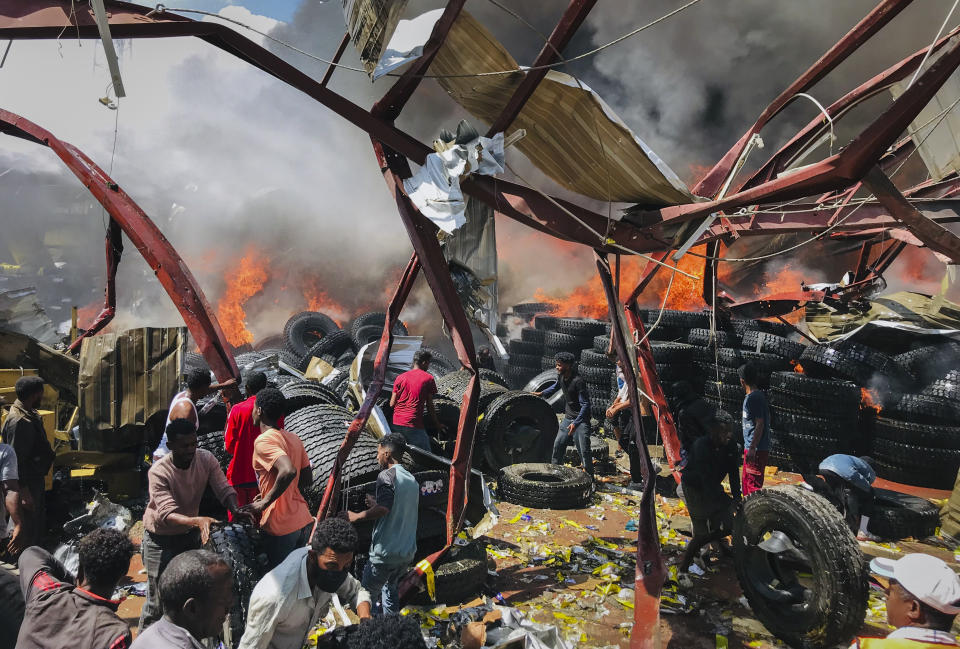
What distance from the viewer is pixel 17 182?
124 ft

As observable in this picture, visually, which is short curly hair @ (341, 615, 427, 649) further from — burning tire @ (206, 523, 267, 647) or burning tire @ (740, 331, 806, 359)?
burning tire @ (740, 331, 806, 359)

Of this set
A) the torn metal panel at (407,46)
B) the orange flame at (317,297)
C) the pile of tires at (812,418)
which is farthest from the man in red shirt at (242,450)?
the orange flame at (317,297)

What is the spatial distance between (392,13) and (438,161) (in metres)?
1.24

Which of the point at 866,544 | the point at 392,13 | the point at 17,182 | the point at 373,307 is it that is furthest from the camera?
the point at 17,182

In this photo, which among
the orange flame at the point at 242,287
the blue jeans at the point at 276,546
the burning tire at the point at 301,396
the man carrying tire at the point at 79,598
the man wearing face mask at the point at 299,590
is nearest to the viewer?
Result: the man carrying tire at the point at 79,598

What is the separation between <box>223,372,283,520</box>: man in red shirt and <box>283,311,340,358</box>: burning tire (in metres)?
11.6

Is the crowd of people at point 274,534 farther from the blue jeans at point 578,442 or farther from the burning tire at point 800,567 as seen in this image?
the blue jeans at point 578,442

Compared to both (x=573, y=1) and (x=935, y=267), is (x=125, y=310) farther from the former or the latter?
(x=935, y=267)

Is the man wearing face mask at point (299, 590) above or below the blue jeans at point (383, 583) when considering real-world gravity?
above

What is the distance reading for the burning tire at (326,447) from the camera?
5.54 meters

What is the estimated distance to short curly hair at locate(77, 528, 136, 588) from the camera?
8.02 feet

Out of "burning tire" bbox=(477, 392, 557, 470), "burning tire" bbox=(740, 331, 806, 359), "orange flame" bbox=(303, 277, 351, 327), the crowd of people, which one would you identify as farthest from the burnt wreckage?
"orange flame" bbox=(303, 277, 351, 327)

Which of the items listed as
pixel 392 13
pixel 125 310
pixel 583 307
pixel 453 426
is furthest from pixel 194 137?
pixel 392 13

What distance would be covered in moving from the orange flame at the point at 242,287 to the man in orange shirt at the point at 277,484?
22879 millimetres
